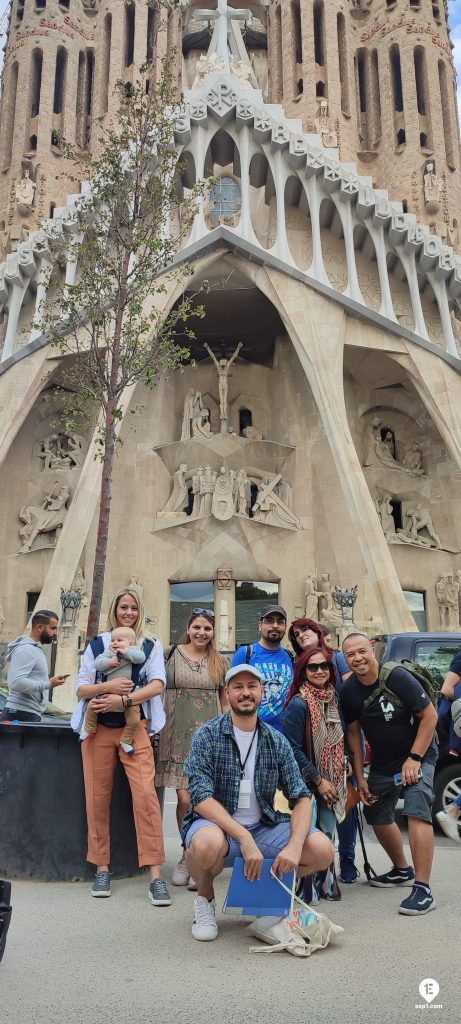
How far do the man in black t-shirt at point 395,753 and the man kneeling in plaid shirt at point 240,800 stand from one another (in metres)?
0.68

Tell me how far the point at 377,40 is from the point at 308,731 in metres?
30.5

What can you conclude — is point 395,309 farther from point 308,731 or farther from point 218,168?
point 308,731

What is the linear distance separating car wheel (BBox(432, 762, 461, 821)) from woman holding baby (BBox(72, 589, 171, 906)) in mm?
2491

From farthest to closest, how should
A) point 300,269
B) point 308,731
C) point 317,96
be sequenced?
point 317,96 → point 300,269 → point 308,731

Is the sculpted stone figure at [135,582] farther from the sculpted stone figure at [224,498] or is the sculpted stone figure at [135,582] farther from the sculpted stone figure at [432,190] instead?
the sculpted stone figure at [432,190]

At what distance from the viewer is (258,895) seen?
2926 mm

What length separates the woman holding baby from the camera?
12.8ft

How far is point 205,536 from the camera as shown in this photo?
19.8 m

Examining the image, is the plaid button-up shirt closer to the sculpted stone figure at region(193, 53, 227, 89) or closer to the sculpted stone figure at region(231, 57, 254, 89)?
the sculpted stone figure at region(193, 53, 227, 89)

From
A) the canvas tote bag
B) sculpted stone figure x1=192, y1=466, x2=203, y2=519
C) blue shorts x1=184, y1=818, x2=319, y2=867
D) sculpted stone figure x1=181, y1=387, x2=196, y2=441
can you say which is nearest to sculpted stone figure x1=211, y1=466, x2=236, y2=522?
sculpted stone figure x1=192, y1=466, x2=203, y2=519

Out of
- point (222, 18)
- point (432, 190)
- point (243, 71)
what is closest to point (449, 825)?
point (243, 71)

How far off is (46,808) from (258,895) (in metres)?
1.60

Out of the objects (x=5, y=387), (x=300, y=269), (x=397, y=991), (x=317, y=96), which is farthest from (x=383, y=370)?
(x=397, y=991)

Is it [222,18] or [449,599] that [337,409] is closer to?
[449,599]
